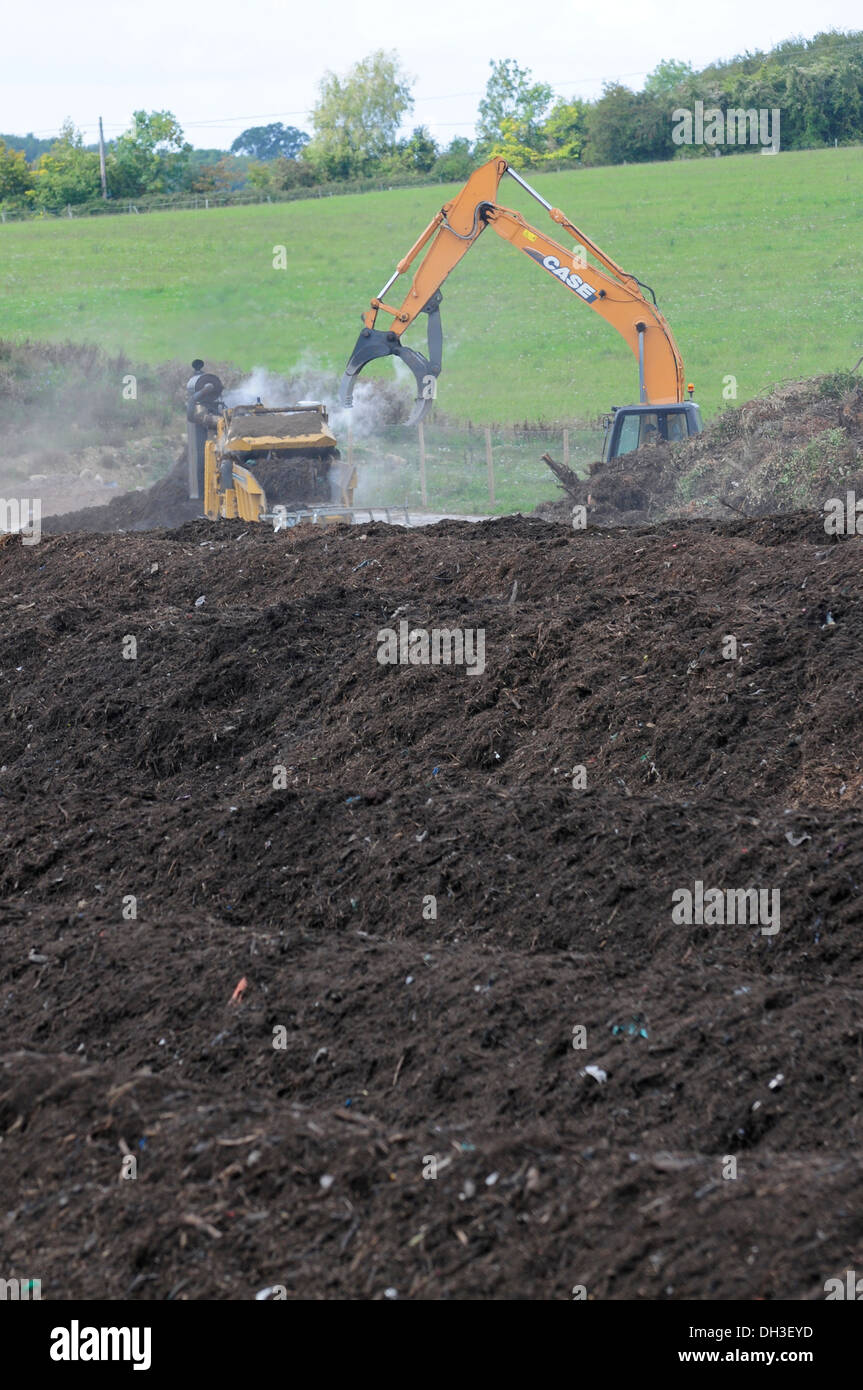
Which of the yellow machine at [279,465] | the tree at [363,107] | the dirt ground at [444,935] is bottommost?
the dirt ground at [444,935]

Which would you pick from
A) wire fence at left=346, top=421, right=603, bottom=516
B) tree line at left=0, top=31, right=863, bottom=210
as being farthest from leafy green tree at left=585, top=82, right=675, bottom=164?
wire fence at left=346, top=421, right=603, bottom=516

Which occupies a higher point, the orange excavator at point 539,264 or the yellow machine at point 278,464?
the orange excavator at point 539,264

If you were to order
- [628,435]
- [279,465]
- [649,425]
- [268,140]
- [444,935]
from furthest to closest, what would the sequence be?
[268,140], [628,435], [649,425], [279,465], [444,935]

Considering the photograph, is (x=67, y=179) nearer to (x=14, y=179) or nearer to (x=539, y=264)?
(x=14, y=179)

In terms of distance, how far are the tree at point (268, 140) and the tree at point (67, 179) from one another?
66.2 m

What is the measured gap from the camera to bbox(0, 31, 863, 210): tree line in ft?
160

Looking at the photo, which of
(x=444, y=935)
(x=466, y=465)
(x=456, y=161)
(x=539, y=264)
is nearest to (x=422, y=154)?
(x=456, y=161)

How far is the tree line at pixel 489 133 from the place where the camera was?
48875 mm

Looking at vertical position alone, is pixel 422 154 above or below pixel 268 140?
below

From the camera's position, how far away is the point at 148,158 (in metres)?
58.8

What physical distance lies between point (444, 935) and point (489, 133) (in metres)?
65.7

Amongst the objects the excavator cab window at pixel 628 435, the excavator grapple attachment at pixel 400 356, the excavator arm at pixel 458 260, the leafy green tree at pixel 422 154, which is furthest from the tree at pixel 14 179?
the excavator cab window at pixel 628 435

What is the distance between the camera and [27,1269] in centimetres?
353

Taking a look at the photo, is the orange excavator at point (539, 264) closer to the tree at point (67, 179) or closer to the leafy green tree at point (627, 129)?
the leafy green tree at point (627, 129)
